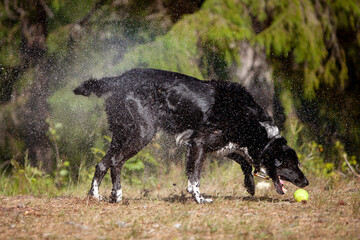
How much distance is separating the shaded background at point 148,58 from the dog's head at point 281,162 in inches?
64.6

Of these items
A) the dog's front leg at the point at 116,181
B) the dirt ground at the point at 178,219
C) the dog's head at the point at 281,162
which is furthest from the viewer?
the dog's head at the point at 281,162

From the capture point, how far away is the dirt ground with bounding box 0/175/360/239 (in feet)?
9.07

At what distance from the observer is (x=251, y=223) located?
10.1 ft

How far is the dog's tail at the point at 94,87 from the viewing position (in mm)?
4629

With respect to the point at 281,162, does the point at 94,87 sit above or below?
above

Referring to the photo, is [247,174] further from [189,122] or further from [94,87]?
[94,87]

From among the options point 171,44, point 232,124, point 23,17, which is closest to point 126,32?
point 171,44

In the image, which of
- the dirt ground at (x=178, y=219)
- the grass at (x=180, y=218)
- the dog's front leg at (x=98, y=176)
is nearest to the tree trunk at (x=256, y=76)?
the grass at (x=180, y=218)

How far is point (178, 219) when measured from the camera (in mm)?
3242

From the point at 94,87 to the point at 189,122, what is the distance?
4.16 feet

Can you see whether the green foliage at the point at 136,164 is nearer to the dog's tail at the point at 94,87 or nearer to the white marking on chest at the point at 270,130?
the dog's tail at the point at 94,87

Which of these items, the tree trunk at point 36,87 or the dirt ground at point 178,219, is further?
the tree trunk at point 36,87

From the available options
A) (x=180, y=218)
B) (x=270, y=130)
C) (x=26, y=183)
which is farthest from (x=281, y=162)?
(x=26, y=183)

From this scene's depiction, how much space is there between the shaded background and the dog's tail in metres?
1.08
